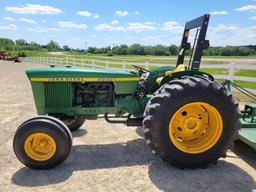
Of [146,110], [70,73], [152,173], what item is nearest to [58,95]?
[70,73]

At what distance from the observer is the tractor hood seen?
4.34 m

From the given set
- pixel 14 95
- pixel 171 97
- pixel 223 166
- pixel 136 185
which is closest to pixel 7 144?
pixel 136 185

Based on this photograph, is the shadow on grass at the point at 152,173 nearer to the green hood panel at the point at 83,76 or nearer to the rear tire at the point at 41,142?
the rear tire at the point at 41,142

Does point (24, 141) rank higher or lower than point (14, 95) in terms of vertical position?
higher

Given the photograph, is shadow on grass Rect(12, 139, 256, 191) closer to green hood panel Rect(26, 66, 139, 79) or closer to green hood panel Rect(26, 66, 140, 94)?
green hood panel Rect(26, 66, 140, 94)

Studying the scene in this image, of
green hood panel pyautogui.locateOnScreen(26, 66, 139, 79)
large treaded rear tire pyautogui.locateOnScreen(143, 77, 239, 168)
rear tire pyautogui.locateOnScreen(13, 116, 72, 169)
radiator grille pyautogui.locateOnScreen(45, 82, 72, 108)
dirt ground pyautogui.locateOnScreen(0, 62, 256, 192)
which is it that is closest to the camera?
dirt ground pyautogui.locateOnScreen(0, 62, 256, 192)

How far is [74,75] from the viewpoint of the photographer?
4418 millimetres

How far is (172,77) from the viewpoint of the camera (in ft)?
14.6

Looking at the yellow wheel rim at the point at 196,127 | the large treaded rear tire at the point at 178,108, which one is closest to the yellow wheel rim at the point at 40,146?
the large treaded rear tire at the point at 178,108

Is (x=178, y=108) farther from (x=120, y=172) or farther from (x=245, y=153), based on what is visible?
(x=245, y=153)

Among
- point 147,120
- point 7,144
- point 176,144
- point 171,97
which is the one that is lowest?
point 7,144

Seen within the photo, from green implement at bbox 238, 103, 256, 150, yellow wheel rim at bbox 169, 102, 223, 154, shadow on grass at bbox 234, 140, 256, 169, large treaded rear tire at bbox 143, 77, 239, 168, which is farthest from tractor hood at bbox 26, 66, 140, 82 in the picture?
shadow on grass at bbox 234, 140, 256, 169

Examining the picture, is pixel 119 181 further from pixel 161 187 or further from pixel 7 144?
pixel 7 144

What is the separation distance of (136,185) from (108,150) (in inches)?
50.0
